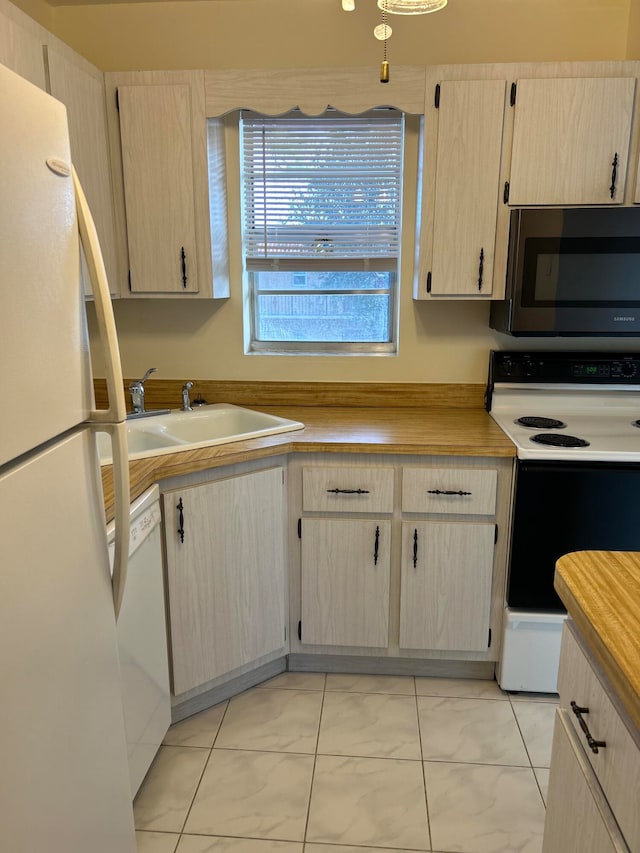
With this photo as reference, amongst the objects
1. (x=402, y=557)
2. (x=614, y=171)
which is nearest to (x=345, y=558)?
(x=402, y=557)

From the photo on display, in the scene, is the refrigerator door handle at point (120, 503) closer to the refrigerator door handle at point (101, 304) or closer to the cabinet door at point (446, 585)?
the refrigerator door handle at point (101, 304)

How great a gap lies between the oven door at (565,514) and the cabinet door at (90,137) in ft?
5.30

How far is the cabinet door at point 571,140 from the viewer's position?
2143mm

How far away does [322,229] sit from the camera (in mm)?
2635

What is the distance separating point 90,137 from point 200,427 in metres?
1.12

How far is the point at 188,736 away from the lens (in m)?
2.03

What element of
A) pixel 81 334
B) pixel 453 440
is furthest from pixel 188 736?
pixel 81 334

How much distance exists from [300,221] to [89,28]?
1.11m

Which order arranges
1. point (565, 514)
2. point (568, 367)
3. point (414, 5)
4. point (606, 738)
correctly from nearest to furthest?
point (606, 738) < point (414, 5) < point (565, 514) < point (568, 367)

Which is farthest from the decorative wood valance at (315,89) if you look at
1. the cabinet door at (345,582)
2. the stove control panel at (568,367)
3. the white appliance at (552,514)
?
the cabinet door at (345,582)

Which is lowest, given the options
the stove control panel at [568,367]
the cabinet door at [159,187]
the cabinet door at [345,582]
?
the cabinet door at [345,582]

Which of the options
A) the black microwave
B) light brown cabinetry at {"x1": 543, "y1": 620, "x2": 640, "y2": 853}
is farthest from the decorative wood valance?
light brown cabinetry at {"x1": 543, "y1": 620, "x2": 640, "y2": 853}

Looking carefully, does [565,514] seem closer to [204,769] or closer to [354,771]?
[354,771]

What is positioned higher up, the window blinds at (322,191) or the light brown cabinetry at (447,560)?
the window blinds at (322,191)
